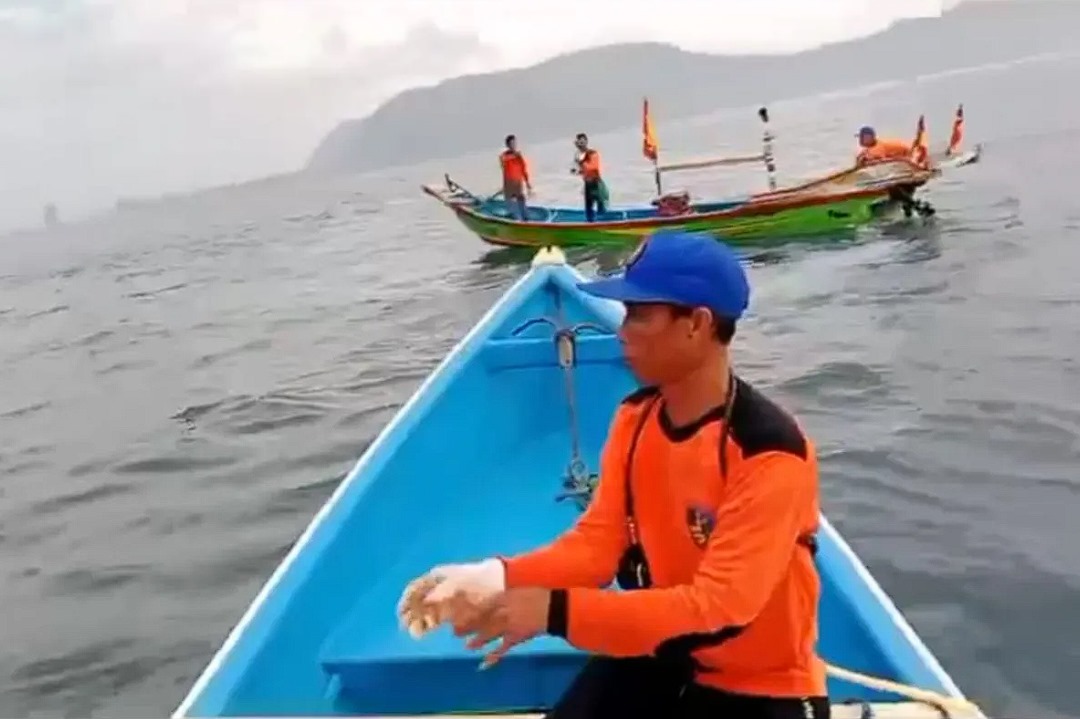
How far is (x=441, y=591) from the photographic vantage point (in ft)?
7.92

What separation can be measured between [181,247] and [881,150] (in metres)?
38.3

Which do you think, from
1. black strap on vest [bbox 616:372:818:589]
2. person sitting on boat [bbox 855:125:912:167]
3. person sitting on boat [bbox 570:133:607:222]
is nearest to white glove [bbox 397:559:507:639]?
black strap on vest [bbox 616:372:818:589]

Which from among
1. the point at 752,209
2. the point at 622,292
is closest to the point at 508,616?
the point at 622,292

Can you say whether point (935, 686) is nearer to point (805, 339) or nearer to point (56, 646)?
point (56, 646)

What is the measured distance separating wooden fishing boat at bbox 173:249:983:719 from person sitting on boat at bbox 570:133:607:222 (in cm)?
1263

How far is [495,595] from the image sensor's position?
2398mm

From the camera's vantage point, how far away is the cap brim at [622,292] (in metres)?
2.40

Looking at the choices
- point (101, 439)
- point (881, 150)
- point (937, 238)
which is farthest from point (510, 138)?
point (101, 439)

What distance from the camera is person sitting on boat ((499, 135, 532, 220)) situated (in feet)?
71.4

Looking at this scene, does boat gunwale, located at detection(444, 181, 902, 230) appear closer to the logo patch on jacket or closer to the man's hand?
the logo patch on jacket

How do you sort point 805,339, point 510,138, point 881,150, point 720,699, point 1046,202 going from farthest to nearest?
1. point 1046,202
2. point 510,138
3. point 881,150
4. point 805,339
5. point 720,699

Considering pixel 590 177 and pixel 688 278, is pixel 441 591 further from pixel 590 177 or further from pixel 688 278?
pixel 590 177

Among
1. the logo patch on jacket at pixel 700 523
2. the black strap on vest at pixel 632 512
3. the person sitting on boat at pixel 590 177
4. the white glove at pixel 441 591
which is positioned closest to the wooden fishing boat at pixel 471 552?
the black strap on vest at pixel 632 512

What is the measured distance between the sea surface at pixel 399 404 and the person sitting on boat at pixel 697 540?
3.71m
